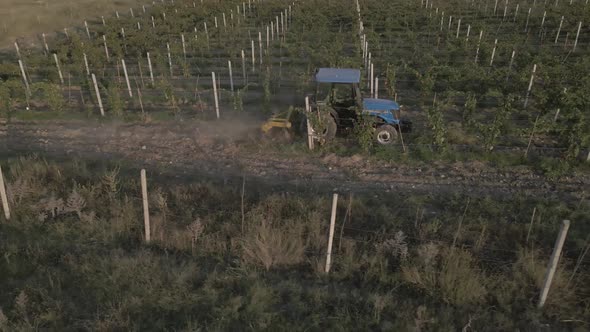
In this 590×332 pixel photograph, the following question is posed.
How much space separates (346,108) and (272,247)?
473cm

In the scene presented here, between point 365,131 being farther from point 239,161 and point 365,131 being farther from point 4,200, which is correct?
point 4,200

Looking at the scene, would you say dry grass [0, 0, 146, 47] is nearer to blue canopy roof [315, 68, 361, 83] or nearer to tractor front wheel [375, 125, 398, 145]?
blue canopy roof [315, 68, 361, 83]

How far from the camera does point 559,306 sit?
16.9 feet

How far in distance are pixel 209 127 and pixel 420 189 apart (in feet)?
19.1

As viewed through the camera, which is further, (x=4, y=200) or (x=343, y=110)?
(x=343, y=110)

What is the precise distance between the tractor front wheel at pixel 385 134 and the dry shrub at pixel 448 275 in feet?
14.1

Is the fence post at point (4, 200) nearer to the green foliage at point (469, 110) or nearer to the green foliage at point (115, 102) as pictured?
the green foliage at point (115, 102)

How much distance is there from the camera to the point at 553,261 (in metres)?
4.95

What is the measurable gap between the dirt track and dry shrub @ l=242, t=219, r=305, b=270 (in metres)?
2.23

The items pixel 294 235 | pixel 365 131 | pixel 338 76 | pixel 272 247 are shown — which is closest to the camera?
pixel 272 247

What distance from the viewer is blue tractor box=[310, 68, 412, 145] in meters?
9.59

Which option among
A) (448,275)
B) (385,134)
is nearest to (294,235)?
(448,275)

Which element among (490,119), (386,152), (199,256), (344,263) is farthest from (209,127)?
(490,119)

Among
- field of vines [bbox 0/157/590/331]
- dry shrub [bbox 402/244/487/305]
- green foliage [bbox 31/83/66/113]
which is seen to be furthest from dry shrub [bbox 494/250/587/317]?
green foliage [bbox 31/83/66/113]
